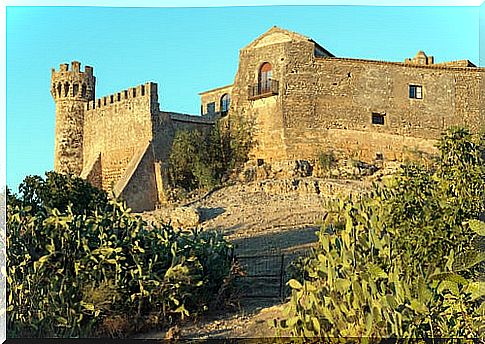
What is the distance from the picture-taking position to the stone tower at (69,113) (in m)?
14.0

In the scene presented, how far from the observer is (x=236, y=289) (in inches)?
236

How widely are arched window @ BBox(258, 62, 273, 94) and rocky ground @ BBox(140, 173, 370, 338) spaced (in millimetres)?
2043

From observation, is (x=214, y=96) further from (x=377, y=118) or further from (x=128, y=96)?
(x=377, y=118)

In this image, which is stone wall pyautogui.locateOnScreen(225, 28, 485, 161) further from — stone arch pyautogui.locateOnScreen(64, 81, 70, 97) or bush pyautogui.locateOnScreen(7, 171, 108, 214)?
bush pyautogui.locateOnScreen(7, 171, 108, 214)

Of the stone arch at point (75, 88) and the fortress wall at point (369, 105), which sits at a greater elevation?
the stone arch at point (75, 88)

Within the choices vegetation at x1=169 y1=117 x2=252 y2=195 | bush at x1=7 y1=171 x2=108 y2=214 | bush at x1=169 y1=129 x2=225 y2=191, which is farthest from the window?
bush at x1=7 y1=171 x2=108 y2=214

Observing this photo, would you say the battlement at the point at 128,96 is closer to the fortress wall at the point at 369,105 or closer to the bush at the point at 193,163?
the bush at the point at 193,163

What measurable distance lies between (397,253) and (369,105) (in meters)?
9.13

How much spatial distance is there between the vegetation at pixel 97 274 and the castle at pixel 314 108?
651 centimetres

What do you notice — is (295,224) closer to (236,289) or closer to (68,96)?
(236,289)

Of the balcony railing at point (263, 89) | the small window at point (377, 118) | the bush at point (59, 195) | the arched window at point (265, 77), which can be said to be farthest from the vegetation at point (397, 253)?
the arched window at point (265, 77)

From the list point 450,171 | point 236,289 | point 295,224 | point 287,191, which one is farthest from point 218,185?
point 450,171

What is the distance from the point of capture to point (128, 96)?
12.9 m

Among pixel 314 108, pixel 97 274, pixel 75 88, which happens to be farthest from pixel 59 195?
pixel 75 88
